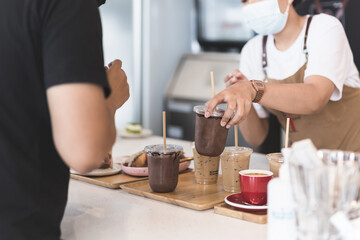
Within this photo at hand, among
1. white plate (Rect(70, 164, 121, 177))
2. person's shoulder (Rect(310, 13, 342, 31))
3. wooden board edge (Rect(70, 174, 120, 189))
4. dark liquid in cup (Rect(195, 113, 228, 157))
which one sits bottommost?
A: wooden board edge (Rect(70, 174, 120, 189))

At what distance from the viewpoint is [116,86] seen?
1320 millimetres

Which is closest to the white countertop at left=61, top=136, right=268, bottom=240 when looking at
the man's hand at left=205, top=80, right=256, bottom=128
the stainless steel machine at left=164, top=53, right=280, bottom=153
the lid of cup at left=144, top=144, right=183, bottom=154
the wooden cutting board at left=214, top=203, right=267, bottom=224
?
the wooden cutting board at left=214, top=203, right=267, bottom=224

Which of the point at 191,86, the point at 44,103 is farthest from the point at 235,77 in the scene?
the point at 191,86

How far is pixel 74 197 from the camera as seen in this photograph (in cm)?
176

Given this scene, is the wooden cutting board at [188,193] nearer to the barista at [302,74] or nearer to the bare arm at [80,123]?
the barista at [302,74]

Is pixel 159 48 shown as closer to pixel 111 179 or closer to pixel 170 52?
pixel 170 52

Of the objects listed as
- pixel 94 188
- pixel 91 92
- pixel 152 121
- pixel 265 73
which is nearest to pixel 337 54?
pixel 265 73

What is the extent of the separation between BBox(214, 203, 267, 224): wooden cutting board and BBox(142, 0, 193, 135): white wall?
127 inches

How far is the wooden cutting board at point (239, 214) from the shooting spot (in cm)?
145

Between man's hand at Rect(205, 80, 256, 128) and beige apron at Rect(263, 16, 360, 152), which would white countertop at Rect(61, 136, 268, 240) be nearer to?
man's hand at Rect(205, 80, 256, 128)

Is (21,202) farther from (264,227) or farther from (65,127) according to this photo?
(264,227)

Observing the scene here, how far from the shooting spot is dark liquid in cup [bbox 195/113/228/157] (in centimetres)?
167

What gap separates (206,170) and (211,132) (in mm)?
261

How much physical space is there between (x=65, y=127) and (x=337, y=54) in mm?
1418
